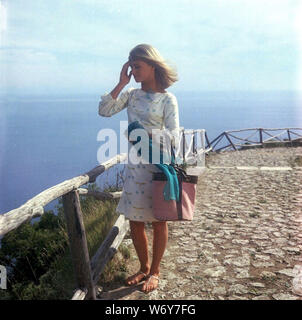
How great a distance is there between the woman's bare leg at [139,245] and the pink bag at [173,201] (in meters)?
0.45

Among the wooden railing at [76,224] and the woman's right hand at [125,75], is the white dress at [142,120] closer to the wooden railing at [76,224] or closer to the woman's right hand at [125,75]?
the woman's right hand at [125,75]

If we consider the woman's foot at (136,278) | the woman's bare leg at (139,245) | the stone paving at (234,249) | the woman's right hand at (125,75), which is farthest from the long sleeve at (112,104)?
the stone paving at (234,249)

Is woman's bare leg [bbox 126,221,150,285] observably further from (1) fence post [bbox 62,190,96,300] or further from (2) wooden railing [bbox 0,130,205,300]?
(1) fence post [bbox 62,190,96,300]

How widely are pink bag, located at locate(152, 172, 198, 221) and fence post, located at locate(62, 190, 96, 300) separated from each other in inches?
25.3

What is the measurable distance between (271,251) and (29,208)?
3.13 m

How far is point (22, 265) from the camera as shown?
9.60 m

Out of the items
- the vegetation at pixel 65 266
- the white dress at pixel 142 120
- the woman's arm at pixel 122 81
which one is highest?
the woman's arm at pixel 122 81

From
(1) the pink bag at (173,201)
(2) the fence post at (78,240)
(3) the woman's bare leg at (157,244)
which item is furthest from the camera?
(3) the woman's bare leg at (157,244)

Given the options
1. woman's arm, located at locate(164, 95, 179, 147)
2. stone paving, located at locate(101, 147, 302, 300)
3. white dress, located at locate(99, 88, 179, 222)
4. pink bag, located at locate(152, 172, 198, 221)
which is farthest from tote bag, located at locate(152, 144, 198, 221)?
stone paving, located at locate(101, 147, 302, 300)

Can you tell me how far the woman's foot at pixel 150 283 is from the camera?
130 inches

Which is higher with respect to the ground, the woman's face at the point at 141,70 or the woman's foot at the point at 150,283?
the woman's face at the point at 141,70

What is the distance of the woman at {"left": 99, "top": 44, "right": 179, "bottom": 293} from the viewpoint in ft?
9.67

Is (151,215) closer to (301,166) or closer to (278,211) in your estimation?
(278,211)

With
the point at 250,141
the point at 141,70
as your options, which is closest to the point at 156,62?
the point at 141,70
